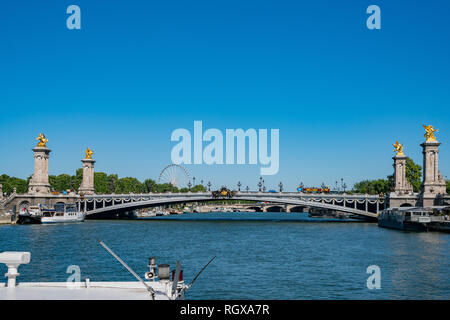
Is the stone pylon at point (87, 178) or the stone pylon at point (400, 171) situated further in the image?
the stone pylon at point (87, 178)

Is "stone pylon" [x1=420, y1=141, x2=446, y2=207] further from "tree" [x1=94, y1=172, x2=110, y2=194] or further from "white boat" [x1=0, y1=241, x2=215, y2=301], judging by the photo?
"tree" [x1=94, y1=172, x2=110, y2=194]

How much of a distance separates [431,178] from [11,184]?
105 metres

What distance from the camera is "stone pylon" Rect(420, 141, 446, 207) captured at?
88688mm

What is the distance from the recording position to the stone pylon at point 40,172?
106 m

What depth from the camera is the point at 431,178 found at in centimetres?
8925

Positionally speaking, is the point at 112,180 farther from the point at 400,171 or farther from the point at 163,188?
the point at 400,171

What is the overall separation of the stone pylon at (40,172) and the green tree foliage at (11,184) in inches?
1524

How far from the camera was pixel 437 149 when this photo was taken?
90.0 m

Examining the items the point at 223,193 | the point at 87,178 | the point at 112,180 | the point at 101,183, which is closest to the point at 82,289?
the point at 223,193

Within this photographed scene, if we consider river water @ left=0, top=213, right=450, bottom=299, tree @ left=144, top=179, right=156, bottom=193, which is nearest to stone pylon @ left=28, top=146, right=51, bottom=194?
river water @ left=0, top=213, right=450, bottom=299

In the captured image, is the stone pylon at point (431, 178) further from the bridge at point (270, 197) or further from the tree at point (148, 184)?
the tree at point (148, 184)

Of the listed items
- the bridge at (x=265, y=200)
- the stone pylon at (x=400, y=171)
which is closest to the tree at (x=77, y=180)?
the bridge at (x=265, y=200)

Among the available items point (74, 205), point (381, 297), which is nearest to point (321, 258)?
point (381, 297)
